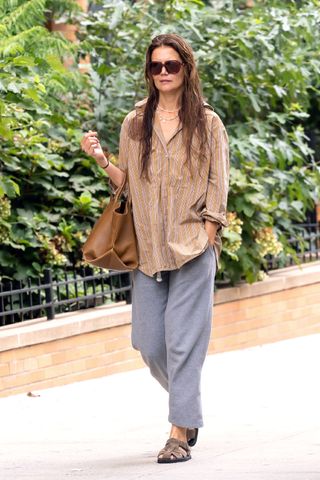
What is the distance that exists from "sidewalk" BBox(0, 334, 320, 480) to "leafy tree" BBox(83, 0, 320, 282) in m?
1.37

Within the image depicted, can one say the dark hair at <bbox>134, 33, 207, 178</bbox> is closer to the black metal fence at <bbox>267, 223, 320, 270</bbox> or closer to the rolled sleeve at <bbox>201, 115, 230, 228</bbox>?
the rolled sleeve at <bbox>201, 115, 230, 228</bbox>

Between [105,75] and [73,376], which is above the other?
[105,75]

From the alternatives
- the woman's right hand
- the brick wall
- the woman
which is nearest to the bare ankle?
the woman

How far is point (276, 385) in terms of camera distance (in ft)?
31.8

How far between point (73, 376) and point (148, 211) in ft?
11.4

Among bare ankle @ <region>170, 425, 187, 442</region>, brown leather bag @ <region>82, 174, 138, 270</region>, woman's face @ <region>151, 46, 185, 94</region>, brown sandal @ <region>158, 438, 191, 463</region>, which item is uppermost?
woman's face @ <region>151, 46, 185, 94</region>

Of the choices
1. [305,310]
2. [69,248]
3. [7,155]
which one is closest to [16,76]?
[7,155]

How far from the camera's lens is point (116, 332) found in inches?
410

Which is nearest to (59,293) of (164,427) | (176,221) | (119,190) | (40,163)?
(40,163)

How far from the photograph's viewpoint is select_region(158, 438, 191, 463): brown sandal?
652 cm

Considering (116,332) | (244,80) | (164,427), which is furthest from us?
(244,80)

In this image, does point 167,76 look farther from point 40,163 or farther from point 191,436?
point 40,163

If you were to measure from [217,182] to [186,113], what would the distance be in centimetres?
36

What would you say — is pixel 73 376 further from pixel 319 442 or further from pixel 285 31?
pixel 285 31
